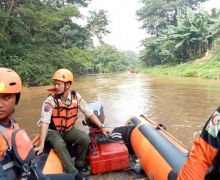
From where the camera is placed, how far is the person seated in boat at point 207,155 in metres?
1.24

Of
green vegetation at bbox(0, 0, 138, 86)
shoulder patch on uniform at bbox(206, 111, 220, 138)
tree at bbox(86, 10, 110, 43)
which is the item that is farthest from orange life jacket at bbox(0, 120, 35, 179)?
tree at bbox(86, 10, 110, 43)

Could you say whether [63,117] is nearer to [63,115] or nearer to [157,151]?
[63,115]

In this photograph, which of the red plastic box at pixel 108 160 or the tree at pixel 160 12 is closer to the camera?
the red plastic box at pixel 108 160

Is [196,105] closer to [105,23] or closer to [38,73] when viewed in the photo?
[38,73]

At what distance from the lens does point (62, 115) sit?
3521 millimetres

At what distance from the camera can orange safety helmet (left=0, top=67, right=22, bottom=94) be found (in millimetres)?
1820

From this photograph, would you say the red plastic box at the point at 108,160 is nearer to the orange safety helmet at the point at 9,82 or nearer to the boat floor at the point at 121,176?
the boat floor at the point at 121,176

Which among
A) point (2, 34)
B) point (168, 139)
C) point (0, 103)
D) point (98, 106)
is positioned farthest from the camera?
point (2, 34)

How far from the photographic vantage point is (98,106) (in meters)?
4.25

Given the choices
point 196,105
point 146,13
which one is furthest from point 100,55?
point 196,105

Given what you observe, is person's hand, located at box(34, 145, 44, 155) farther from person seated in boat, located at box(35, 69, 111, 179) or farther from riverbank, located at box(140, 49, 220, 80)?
riverbank, located at box(140, 49, 220, 80)

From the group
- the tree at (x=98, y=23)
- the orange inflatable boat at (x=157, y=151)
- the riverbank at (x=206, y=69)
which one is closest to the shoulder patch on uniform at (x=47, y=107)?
the orange inflatable boat at (x=157, y=151)

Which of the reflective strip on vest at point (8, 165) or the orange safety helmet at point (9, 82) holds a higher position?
the orange safety helmet at point (9, 82)

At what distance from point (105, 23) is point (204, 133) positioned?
29.1m
